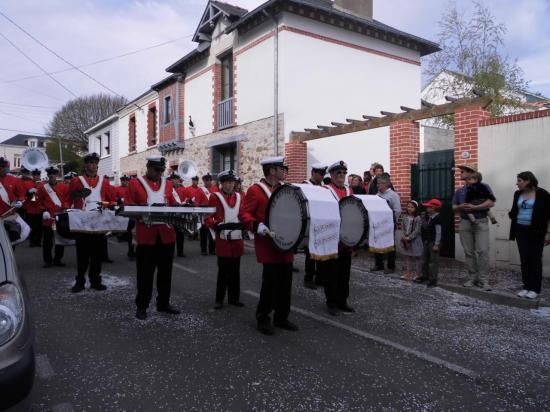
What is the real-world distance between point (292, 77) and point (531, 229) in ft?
29.0

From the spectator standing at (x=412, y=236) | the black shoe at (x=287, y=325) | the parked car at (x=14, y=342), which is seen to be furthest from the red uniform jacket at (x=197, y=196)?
the parked car at (x=14, y=342)

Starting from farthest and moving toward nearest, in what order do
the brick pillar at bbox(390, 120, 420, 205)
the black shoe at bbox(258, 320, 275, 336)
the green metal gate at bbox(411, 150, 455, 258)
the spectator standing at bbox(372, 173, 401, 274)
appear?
1. the brick pillar at bbox(390, 120, 420, 205)
2. the green metal gate at bbox(411, 150, 455, 258)
3. the spectator standing at bbox(372, 173, 401, 274)
4. the black shoe at bbox(258, 320, 275, 336)

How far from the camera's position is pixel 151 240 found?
5117 millimetres

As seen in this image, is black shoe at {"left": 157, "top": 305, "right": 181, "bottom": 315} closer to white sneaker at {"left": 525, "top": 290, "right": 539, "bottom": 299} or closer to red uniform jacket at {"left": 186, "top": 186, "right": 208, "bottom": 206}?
white sneaker at {"left": 525, "top": 290, "right": 539, "bottom": 299}

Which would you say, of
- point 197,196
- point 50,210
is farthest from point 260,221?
point 197,196

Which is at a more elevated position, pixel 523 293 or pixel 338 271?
pixel 338 271

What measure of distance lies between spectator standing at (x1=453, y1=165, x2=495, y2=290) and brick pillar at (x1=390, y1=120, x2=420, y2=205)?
9.31 ft

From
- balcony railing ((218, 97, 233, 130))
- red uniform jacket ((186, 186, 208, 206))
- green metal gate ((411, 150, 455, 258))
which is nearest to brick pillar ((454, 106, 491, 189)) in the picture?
green metal gate ((411, 150, 455, 258))

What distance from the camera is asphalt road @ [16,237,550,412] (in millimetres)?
3184

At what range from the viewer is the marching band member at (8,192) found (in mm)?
7016

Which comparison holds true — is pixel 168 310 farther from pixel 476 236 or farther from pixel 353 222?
pixel 476 236

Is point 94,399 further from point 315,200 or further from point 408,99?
point 408,99

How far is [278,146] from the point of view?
530 inches

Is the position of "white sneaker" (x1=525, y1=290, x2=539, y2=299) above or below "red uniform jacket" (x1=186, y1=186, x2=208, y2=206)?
below
